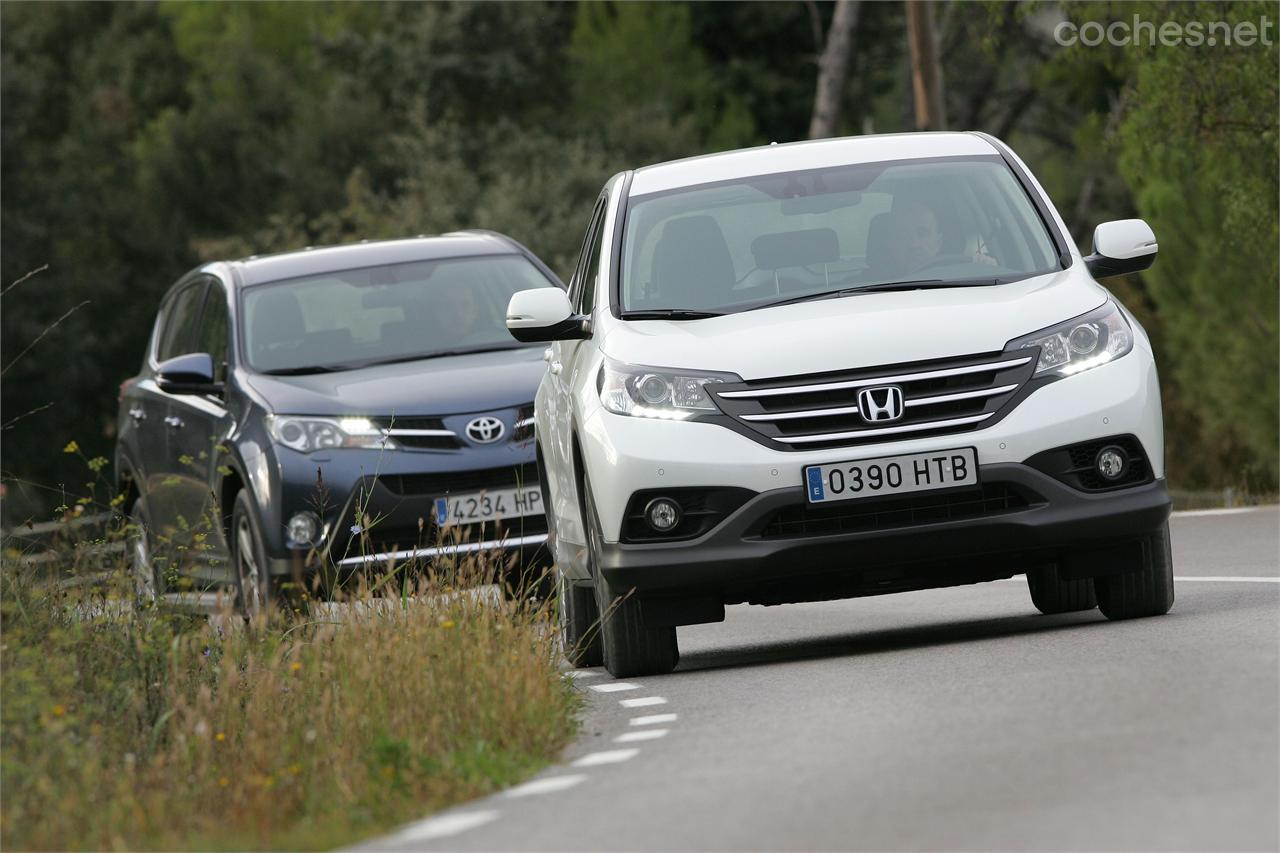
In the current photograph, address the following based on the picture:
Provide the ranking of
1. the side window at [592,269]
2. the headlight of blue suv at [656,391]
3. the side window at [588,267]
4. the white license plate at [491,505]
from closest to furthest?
the headlight of blue suv at [656,391]
the side window at [592,269]
the side window at [588,267]
the white license plate at [491,505]

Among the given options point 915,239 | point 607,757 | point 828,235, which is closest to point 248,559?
point 828,235

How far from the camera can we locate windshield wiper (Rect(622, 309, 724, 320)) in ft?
32.4

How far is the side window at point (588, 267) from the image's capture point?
10914 millimetres

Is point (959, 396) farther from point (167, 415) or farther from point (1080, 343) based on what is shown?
point (167, 415)

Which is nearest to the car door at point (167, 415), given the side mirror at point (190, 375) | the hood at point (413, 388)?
the side mirror at point (190, 375)

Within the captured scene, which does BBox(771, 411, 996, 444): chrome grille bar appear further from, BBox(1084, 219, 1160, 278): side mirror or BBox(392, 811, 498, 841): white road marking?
BBox(392, 811, 498, 841): white road marking

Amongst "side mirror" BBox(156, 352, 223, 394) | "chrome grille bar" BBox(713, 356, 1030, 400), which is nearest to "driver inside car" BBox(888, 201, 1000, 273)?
"chrome grille bar" BBox(713, 356, 1030, 400)

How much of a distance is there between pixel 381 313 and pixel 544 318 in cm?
368

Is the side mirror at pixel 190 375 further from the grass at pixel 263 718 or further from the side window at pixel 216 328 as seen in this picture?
the grass at pixel 263 718

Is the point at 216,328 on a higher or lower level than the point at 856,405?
lower

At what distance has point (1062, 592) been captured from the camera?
10852 mm

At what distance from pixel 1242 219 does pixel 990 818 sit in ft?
54.3

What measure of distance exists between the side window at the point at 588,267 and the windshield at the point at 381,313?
1841mm

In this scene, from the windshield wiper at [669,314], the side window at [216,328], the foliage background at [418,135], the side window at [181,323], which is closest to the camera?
the windshield wiper at [669,314]
